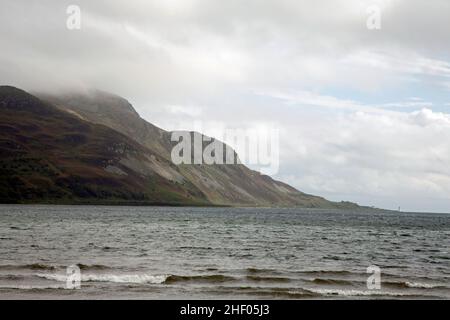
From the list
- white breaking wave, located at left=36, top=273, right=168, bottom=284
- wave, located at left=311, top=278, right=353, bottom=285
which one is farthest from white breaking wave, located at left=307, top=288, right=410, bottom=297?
white breaking wave, located at left=36, top=273, right=168, bottom=284

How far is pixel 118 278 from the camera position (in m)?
44.8

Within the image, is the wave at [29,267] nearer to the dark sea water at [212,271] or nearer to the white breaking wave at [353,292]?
the dark sea water at [212,271]

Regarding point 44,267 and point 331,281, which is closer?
point 331,281

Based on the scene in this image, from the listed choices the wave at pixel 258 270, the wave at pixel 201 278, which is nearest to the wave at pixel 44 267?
the wave at pixel 201 278

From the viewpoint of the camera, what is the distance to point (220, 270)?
51656 millimetres

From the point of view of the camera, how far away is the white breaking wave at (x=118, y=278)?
143 ft

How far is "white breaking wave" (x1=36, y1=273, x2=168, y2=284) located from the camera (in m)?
43.7

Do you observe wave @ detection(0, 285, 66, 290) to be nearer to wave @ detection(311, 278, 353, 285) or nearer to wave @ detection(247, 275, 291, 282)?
wave @ detection(247, 275, 291, 282)

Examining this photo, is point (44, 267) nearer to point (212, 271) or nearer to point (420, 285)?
point (212, 271)

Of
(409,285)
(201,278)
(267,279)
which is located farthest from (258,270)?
(409,285)

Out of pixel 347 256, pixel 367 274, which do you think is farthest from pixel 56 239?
pixel 367 274
